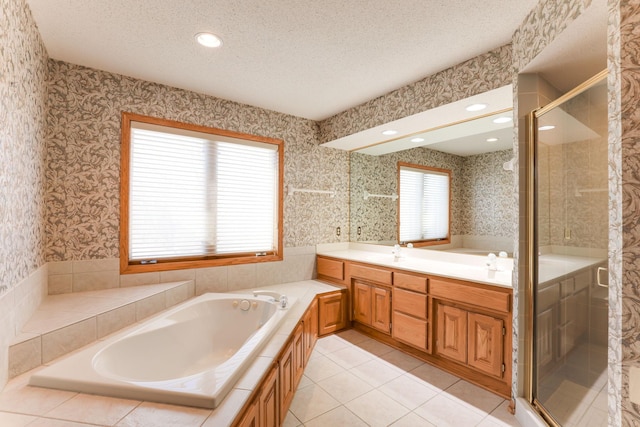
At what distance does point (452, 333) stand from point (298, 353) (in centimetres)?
122

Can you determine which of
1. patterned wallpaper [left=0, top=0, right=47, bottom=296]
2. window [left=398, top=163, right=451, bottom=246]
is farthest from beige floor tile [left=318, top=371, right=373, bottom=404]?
patterned wallpaper [left=0, top=0, right=47, bottom=296]

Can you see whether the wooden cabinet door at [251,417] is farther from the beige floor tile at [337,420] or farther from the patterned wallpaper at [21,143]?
the patterned wallpaper at [21,143]

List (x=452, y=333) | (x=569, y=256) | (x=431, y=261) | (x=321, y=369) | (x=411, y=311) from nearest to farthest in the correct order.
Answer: (x=569, y=256) → (x=452, y=333) → (x=321, y=369) → (x=411, y=311) → (x=431, y=261)

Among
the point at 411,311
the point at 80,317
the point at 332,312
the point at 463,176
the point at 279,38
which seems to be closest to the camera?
the point at 80,317

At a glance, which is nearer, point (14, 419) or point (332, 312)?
point (14, 419)

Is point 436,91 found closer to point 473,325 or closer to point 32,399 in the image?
point 473,325

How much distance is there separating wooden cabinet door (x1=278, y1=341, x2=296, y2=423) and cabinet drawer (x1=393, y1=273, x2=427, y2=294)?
3.96 feet

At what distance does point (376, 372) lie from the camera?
241 cm

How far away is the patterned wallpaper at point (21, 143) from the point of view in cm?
138

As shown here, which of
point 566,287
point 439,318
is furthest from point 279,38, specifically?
point 439,318

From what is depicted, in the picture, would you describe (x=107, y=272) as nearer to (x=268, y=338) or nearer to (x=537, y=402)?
(x=268, y=338)

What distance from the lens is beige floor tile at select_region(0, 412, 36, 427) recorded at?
3.55 ft

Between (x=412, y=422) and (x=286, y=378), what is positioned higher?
(x=286, y=378)

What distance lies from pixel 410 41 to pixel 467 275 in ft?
5.71
